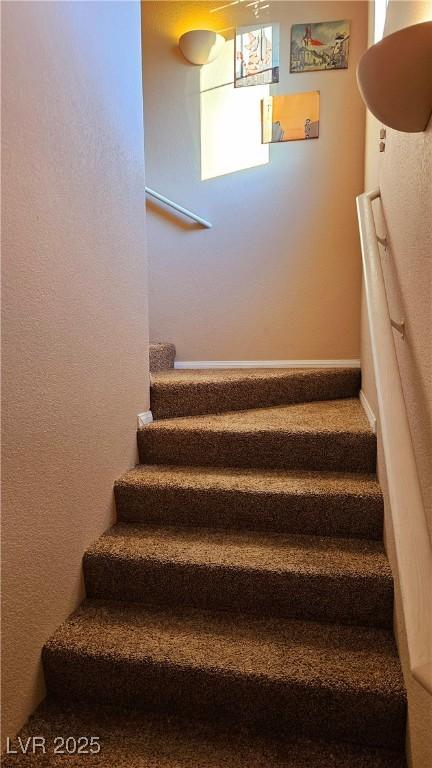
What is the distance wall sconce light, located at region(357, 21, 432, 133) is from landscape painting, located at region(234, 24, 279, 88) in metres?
2.34

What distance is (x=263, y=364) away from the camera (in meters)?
3.08

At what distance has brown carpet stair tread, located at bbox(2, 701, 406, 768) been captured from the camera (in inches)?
47.1

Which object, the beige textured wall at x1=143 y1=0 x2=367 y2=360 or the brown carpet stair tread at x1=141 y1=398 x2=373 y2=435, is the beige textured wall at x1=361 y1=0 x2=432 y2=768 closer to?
the brown carpet stair tread at x1=141 y1=398 x2=373 y2=435

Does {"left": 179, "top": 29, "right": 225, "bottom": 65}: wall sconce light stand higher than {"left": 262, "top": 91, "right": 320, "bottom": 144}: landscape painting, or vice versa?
{"left": 179, "top": 29, "right": 225, "bottom": 65}: wall sconce light

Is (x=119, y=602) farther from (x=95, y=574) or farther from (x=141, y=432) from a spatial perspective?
(x=141, y=432)

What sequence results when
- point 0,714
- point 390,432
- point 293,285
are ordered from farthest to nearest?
point 293,285
point 0,714
point 390,432

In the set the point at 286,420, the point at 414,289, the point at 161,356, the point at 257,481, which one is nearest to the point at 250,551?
the point at 257,481

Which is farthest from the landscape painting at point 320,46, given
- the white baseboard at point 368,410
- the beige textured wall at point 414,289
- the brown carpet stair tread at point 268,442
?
the brown carpet stair tread at point 268,442

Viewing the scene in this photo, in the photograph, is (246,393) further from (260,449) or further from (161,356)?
(161,356)

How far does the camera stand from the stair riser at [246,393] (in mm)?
2365

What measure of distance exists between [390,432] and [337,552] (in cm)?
76

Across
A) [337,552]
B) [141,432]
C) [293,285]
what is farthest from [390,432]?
[293,285]

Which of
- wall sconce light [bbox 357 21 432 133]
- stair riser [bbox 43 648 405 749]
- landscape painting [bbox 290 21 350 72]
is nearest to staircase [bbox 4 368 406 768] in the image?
stair riser [bbox 43 648 405 749]

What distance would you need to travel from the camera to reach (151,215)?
3.14 metres
